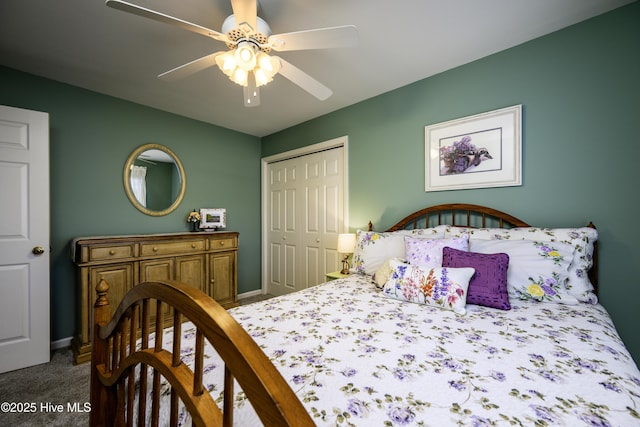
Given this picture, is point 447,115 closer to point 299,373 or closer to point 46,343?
point 299,373

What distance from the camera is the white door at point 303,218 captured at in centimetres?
338

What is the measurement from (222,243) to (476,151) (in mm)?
2911

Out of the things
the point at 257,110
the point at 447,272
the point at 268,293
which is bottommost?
the point at 268,293

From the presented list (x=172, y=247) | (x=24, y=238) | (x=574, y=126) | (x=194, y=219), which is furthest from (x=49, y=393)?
(x=574, y=126)

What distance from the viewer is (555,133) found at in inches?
75.8

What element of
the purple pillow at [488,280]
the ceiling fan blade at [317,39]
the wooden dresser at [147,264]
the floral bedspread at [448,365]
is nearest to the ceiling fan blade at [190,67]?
the ceiling fan blade at [317,39]

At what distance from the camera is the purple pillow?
151 cm

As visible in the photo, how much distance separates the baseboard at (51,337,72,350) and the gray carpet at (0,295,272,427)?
220 mm

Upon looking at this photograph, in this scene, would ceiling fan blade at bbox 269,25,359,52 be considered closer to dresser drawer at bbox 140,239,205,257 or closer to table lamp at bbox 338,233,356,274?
table lamp at bbox 338,233,356,274

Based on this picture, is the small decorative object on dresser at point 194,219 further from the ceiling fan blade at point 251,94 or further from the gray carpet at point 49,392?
the ceiling fan blade at point 251,94

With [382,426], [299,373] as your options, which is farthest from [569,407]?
[299,373]

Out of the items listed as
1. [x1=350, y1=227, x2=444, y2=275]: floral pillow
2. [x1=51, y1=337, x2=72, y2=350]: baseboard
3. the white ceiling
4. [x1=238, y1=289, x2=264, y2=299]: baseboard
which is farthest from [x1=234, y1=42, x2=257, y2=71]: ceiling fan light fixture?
[x1=238, y1=289, x2=264, y2=299]: baseboard

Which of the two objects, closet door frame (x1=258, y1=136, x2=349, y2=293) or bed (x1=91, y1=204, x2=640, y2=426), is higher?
closet door frame (x1=258, y1=136, x2=349, y2=293)

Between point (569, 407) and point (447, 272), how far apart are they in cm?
87
